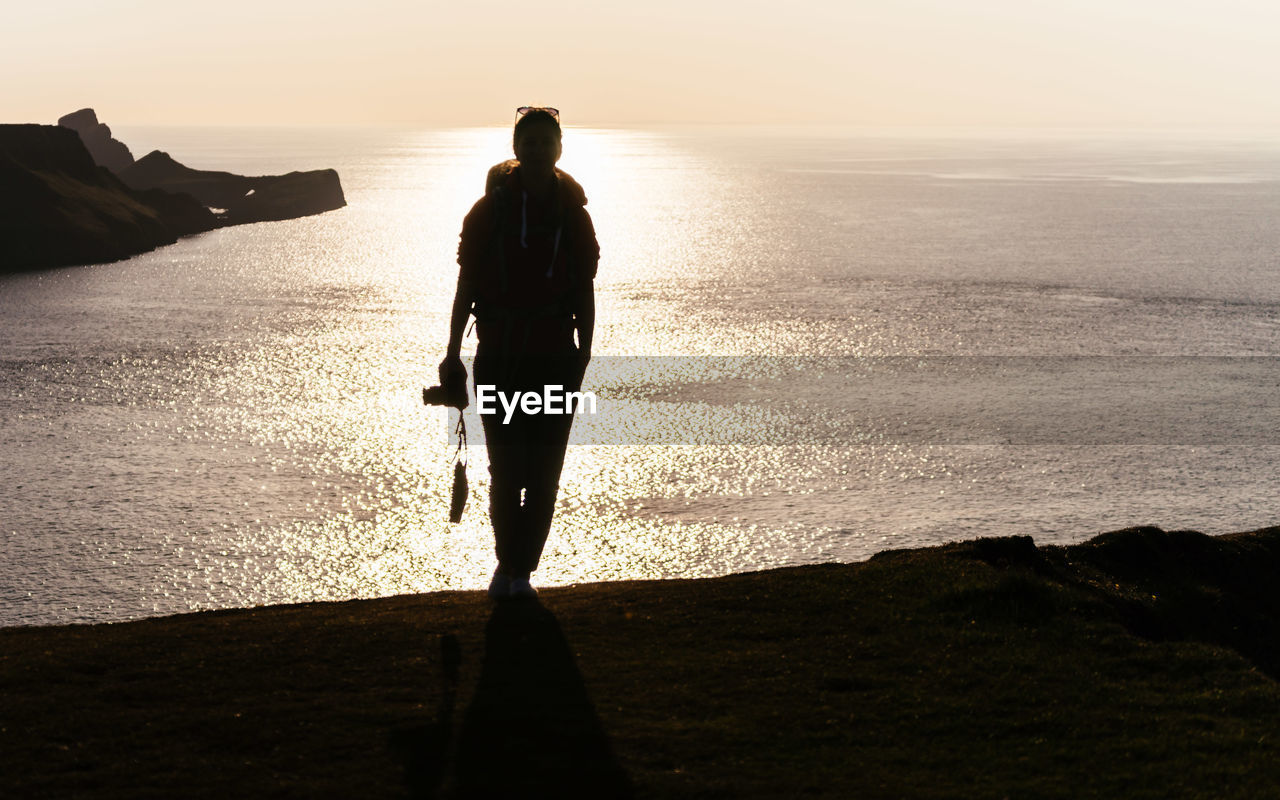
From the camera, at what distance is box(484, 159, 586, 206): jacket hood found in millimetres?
6070

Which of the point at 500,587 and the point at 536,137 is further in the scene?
the point at 500,587

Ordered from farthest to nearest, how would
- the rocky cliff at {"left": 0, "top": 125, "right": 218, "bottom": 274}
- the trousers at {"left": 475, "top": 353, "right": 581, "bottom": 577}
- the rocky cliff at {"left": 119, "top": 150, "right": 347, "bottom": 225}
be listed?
1. the rocky cliff at {"left": 119, "top": 150, "right": 347, "bottom": 225}
2. the rocky cliff at {"left": 0, "top": 125, "right": 218, "bottom": 274}
3. the trousers at {"left": 475, "top": 353, "right": 581, "bottom": 577}

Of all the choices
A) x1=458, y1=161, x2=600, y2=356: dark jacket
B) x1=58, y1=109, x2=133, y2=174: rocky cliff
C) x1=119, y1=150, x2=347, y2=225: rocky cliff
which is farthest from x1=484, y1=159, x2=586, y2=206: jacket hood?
x1=58, y1=109, x2=133, y2=174: rocky cliff

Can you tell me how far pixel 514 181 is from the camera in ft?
20.0

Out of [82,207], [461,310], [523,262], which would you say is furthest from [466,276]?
[82,207]

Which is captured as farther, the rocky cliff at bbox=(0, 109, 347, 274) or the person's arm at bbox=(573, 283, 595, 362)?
the rocky cliff at bbox=(0, 109, 347, 274)

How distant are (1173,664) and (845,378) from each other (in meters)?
26.4

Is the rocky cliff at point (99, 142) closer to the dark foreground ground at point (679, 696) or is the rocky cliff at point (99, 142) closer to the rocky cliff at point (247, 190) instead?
the rocky cliff at point (247, 190)

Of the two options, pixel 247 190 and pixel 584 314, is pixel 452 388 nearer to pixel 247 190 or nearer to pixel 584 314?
pixel 584 314

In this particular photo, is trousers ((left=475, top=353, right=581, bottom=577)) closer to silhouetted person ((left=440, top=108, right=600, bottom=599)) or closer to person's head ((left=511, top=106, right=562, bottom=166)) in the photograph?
silhouetted person ((left=440, top=108, right=600, bottom=599))

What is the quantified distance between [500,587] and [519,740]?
202 cm

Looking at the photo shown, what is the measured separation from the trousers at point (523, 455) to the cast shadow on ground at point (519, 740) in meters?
0.94

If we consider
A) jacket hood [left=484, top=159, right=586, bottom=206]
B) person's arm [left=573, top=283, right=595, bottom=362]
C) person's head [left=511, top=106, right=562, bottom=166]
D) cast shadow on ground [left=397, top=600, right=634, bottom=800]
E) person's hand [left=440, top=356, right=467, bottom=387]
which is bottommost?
cast shadow on ground [left=397, top=600, right=634, bottom=800]

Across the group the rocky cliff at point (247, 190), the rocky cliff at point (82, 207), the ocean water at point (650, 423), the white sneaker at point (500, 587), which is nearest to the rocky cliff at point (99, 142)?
the rocky cliff at point (247, 190)
